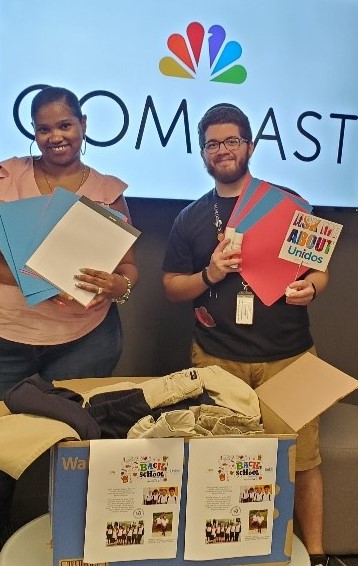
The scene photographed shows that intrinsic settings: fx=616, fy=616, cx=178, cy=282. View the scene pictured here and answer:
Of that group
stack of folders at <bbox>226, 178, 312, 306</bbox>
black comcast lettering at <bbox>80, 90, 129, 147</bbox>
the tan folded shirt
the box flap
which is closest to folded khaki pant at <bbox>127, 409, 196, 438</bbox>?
the tan folded shirt

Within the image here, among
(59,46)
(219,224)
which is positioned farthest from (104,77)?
(219,224)

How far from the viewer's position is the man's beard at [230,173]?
1.90 m

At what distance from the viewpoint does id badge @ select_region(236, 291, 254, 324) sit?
1.87 m

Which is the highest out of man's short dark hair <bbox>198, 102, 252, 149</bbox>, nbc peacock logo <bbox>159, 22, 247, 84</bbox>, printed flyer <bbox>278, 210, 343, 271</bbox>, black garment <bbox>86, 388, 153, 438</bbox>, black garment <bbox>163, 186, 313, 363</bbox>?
nbc peacock logo <bbox>159, 22, 247, 84</bbox>

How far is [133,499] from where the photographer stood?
1.17 metres

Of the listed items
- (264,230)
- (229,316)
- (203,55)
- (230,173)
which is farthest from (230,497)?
(203,55)

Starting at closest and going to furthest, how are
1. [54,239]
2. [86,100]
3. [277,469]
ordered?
[277,469] < [54,239] < [86,100]

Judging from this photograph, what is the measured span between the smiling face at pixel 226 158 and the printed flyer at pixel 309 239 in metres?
0.23

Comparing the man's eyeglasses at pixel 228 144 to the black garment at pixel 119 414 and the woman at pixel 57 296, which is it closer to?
the woman at pixel 57 296

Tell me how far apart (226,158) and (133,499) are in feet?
3.57

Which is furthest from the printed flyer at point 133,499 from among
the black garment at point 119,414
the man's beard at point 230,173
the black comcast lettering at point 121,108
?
the black comcast lettering at point 121,108

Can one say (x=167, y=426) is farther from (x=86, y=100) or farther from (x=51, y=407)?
(x=86, y=100)

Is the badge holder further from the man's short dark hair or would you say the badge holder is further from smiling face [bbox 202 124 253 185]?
the man's short dark hair

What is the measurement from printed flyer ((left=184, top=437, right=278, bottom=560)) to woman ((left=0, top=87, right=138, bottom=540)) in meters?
0.71
